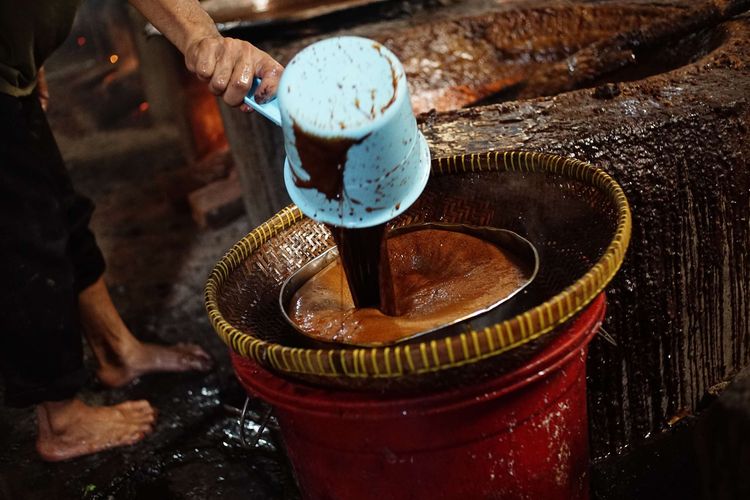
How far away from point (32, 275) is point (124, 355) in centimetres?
98

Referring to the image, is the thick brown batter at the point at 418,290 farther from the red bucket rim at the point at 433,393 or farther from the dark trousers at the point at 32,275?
the dark trousers at the point at 32,275

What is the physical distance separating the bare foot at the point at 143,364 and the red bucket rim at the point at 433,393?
2153 mm

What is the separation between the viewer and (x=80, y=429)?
3.25m

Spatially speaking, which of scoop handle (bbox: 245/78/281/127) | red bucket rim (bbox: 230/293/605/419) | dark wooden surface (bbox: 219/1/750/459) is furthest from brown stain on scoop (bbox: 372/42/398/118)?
dark wooden surface (bbox: 219/1/750/459)

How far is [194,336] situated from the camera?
410 cm

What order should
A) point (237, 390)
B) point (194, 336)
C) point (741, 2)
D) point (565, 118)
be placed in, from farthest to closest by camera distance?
1. point (194, 336)
2. point (237, 390)
3. point (741, 2)
4. point (565, 118)

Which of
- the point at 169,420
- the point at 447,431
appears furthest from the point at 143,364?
the point at 447,431

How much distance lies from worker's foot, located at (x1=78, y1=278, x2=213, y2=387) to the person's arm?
1.83 meters

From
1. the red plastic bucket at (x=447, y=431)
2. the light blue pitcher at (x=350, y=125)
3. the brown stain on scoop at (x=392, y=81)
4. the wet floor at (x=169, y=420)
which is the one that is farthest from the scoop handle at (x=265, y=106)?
the wet floor at (x=169, y=420)

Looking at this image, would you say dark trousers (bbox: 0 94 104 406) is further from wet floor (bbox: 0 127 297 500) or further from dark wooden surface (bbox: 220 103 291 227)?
dark wooden surface (bbox: 220 103 291 227)

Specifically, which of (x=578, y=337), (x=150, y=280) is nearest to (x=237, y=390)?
(x=150, y=280)

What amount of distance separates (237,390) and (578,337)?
2.25 meters

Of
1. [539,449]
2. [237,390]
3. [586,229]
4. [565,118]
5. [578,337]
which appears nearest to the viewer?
[578,337]

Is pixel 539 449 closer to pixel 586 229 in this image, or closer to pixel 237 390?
pixel 586 229
